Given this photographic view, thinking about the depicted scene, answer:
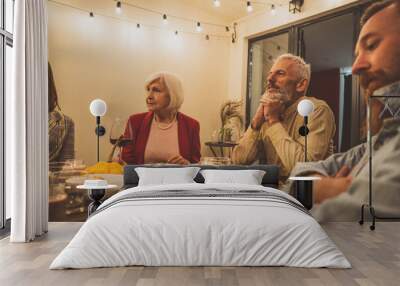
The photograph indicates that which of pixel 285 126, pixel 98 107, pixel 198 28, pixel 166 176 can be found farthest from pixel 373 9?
pixel 98 107

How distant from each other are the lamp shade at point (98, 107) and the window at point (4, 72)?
1.05 metres

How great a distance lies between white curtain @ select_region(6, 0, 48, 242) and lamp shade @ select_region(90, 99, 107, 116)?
0.88 meters

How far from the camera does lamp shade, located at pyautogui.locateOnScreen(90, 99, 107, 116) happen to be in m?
6.41

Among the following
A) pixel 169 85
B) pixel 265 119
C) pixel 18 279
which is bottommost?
pixel 18 279

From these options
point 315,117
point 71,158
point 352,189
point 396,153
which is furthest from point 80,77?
point 396,153

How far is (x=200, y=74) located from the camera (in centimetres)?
703

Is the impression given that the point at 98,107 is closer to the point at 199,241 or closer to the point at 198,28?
the point at 198,28

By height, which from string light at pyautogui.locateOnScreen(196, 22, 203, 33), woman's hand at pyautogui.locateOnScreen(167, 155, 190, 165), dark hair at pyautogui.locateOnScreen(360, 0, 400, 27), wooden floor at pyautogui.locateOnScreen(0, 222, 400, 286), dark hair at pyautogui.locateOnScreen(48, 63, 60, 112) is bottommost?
wooden floor at pyautogui.locateOnScreen(0, 222, 400, 286)

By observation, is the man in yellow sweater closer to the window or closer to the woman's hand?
the woman's hand

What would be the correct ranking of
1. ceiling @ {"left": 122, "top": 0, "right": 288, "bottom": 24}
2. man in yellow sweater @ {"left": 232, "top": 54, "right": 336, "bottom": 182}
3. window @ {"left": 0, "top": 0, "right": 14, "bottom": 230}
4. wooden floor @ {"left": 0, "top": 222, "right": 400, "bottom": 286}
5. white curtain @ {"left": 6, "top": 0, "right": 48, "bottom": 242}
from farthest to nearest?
ceiling @ {"left": 122, "top": 0, "right": 288, "bottom": 24} < man in yellow sweater @ {"left": 232, "top": 54, "right": 336, "bottom": 182} < window @ {"left": 0, "top": 0, "right": 14, "bottom": 230} < white curtain @ {"left": 6, "top": 0, "right": 48, "bottom": 242} < wooden floor @ {"left": 0, "top": 222, "right": 400, "bottom": 286}

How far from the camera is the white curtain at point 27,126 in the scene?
5113mm

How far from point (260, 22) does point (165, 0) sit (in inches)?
55.2

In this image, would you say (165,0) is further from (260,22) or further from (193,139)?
(193,139)

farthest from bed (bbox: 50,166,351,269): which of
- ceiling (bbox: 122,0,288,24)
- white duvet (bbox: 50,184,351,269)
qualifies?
ceiling (bbox: 122,0,288,24)
